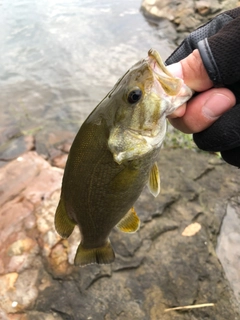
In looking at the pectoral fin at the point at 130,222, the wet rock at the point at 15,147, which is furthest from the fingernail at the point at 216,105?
the wet rock at the point at 15,147

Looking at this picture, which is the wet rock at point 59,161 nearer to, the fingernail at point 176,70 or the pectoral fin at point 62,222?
the pectoral fin at point 62,222

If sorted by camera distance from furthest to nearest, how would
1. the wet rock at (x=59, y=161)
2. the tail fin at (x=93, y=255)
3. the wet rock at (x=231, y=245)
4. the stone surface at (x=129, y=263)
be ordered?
the wet rock at (x=59, y=161) → the wet rock at (x=231, y=245) → the stone surface at (x=129, y=263) → the tail fin at (x=93, y=255)

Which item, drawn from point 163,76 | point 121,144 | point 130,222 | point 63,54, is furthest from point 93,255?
point 63,54

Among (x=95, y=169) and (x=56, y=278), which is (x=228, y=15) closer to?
(x=95, y=169)

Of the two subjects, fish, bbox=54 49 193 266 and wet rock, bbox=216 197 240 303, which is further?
wet rock, bbox=216 197 240 303

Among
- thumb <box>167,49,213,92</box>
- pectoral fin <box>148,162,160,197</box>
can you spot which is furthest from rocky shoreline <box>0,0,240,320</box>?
thumb <box>167,49,213,92</box>

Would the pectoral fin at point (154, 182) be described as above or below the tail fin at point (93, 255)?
above

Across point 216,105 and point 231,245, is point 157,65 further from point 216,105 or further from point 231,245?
point 231,245

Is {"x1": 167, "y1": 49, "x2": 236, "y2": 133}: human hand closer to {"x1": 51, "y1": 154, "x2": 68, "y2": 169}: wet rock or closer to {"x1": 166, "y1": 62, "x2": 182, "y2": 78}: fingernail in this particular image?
{"x1": 166, "y1": 62, "x2": 182, "y2": 78}: fingernail
